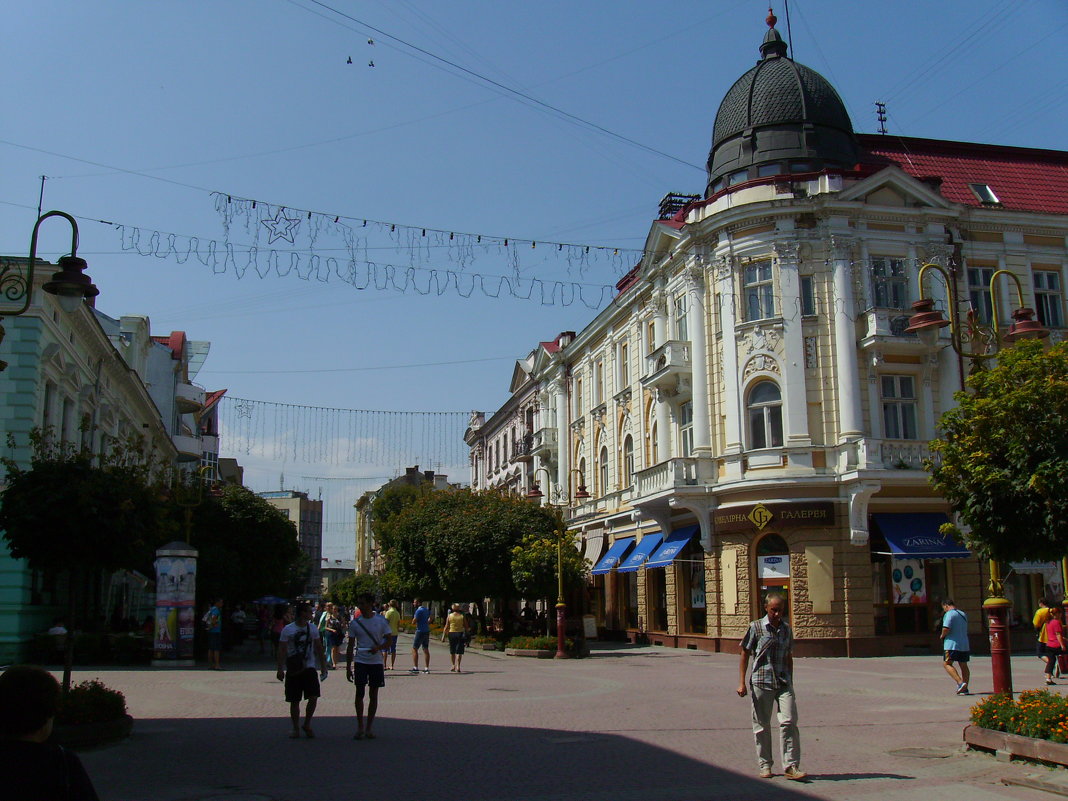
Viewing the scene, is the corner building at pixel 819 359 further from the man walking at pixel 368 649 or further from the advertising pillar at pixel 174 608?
the man walking at pixel 368 649

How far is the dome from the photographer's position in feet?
101

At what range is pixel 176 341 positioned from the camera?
200ft

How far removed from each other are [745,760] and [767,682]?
128 cm

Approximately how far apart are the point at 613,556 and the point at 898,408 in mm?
13252

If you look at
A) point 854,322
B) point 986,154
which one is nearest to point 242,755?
point 854,322

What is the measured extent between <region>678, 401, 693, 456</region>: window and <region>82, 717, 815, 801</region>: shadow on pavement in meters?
20.7

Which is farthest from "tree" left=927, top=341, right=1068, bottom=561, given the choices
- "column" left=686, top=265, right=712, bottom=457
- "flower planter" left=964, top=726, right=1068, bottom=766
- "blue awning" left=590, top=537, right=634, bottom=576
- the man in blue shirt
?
"blue awning" left=590, top=537, right=634, bottom=576

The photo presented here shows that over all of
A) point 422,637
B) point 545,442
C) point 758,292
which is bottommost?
point 422,637

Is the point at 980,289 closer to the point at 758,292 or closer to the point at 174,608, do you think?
the point at 758,292

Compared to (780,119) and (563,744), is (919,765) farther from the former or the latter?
(780,119)

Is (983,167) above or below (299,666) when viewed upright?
above

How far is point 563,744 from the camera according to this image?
38.8ft

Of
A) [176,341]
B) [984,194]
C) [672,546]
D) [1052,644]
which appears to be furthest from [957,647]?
[176,341]

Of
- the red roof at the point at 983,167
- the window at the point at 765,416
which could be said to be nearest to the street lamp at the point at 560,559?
the window at the point at 765,416
